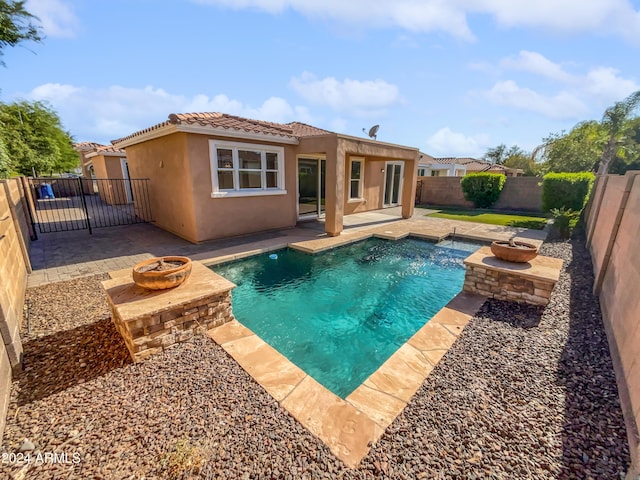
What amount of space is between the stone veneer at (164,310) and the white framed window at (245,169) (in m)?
5.45

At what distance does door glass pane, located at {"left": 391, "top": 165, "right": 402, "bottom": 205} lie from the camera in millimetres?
18766

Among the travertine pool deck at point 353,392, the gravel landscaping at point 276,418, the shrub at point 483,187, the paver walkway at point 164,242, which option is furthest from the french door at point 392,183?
the gravel landscaping at point 276,418

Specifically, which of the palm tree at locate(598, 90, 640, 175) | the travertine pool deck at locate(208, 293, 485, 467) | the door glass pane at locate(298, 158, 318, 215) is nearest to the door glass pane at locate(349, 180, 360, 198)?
the door glass pane at locate(298, 158, 318, 215)

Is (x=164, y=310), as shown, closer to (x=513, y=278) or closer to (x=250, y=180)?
(x=513, y=278)

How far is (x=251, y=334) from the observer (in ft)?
13.3

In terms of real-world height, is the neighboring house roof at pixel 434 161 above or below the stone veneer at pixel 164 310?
above

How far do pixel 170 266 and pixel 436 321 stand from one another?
4.28 m

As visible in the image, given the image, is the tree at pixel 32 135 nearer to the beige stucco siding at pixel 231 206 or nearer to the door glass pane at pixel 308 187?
the beige stucco siding at pixel 231 206

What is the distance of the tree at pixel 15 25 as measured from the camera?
40.6 feet

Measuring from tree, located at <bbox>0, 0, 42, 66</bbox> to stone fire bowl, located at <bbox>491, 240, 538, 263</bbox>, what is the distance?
2140 centimetres

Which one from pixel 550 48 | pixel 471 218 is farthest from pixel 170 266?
pixel 471 218

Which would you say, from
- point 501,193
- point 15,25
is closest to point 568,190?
point 501,193

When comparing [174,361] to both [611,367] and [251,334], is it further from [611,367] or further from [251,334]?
[611,367]

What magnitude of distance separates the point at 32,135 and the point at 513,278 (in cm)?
3607
